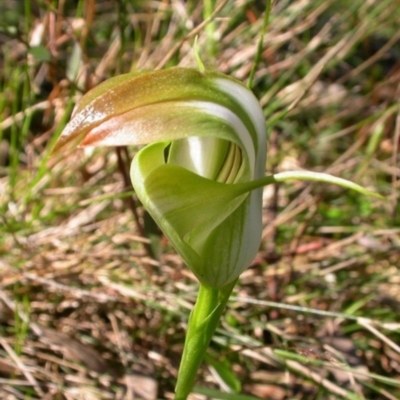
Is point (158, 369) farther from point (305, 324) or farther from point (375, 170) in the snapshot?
point (375, 170)

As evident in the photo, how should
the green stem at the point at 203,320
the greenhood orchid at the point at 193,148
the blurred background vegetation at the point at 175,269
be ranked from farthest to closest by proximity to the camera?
the blurred background vegetation at the point at 175,269
the green stem at the point at 203,320
the greenhood orchid at the point at 193,148

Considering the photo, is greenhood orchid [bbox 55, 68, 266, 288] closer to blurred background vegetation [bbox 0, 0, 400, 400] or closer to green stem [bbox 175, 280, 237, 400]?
green stem [bbox 175, 280, 237, 400]

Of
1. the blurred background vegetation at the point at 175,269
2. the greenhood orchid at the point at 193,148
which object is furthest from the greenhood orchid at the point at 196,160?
the blurred background vegetation at the point at 175,269

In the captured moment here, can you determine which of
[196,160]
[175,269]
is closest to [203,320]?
[196,160]

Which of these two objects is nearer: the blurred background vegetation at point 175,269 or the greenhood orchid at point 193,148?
the greenhood orchid at point 193,148

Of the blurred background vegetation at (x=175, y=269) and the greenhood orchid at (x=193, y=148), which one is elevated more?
the greenhood orchid at (x=193, y=148)

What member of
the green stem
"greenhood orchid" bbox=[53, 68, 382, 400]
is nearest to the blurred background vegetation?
the green stem

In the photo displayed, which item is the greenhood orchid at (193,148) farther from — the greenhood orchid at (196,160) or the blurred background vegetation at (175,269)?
the blurred background vegetation at (175,269)
